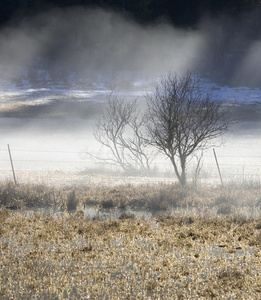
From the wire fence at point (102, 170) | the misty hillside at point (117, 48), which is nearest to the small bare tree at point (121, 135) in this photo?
the wire fence at point (102, 170)

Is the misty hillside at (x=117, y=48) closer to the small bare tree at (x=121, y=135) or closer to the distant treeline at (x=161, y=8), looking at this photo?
the distant treeline at (x=161, y=8)

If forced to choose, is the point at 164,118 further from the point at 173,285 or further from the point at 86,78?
the point at 86,78

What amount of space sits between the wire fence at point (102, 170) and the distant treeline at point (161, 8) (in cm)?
5198

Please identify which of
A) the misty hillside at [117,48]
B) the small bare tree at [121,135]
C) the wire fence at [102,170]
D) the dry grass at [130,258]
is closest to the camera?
the dry grass at [130,258]

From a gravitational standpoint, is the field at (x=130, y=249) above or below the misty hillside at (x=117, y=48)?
below

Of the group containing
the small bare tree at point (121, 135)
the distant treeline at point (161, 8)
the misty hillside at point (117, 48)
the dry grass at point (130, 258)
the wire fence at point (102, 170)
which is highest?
the distant treeline at point (161, 8)

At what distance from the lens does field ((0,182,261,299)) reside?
821 centimetres

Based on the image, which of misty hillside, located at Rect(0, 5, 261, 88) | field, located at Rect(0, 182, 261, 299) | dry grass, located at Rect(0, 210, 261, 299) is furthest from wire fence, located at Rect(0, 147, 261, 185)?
misty hillside, located at Rect(0, 5, 261, 88)

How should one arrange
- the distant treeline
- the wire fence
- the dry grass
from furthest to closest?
the distant treeline → the wire fence → the dry grass

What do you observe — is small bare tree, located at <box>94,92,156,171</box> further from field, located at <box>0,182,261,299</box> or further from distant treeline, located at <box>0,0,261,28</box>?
distant treeline, located at <box>0,0,261,28</box>

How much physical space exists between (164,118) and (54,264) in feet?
39.3

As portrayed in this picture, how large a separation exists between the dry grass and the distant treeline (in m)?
78.3

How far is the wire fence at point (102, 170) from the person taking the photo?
76.0 ft

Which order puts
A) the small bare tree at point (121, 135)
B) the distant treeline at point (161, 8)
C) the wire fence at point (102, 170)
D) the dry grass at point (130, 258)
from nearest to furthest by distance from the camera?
the dry grass at point (130, 258), the wire fence at point (102, 170), the small bare tree at point (121, 135), the distant treeline at point (161, 8)
